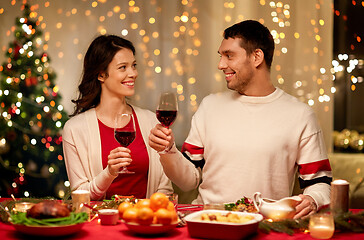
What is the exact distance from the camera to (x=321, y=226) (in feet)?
5.52

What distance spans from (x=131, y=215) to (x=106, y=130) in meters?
1.41

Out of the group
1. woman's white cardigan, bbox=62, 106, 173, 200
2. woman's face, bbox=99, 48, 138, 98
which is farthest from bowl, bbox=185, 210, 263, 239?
woman's face, bbox=99, 48, 138, 98

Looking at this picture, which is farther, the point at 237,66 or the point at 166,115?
the point at 237,66

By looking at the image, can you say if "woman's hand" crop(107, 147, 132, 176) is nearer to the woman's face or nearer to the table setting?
the table setting

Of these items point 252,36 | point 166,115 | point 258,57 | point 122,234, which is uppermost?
point 252,36

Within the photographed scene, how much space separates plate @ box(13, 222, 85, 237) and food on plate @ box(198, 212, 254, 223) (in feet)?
1.39

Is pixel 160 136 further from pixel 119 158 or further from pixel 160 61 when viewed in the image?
pixel 160 61

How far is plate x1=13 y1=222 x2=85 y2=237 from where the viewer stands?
1.62 meters

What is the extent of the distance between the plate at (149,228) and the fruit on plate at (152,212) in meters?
0.01

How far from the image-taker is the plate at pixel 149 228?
1.67m

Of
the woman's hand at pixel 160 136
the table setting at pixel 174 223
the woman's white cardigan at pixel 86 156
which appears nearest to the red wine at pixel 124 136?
the woman's hand at pixel 160 136

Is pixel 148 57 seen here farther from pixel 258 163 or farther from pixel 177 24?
pixel 258 163

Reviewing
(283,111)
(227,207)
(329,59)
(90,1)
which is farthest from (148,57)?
(227,207)

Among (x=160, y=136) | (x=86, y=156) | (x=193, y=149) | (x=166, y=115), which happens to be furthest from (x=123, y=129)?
(x=86, y=156)
